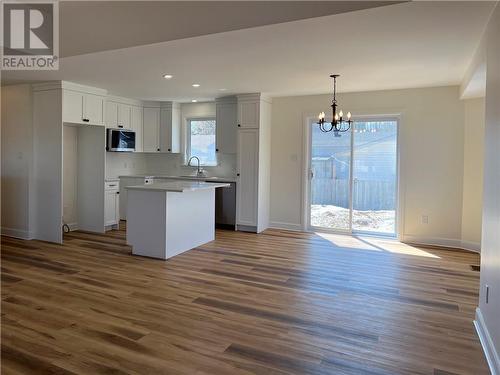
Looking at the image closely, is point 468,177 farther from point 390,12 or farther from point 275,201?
point 390,12

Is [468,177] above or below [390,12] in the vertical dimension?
below

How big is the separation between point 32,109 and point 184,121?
2911 mm

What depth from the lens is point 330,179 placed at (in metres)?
6.46

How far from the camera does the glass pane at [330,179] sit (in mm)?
6355

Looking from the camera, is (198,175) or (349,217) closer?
(349,217)

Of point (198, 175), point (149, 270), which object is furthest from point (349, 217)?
point (149, 270)

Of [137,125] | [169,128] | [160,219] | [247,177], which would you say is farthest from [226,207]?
[137,125]

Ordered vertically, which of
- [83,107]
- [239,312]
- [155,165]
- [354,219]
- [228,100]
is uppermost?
[228,100]

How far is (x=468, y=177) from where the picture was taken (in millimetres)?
5426

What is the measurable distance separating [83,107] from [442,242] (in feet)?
19.9

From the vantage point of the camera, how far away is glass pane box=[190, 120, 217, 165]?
755 centimetres

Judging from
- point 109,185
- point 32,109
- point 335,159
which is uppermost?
point 32,109

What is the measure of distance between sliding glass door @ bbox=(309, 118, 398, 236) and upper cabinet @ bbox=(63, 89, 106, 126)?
372cm

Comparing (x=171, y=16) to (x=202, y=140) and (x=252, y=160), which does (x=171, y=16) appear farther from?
(x=202, y=140)
